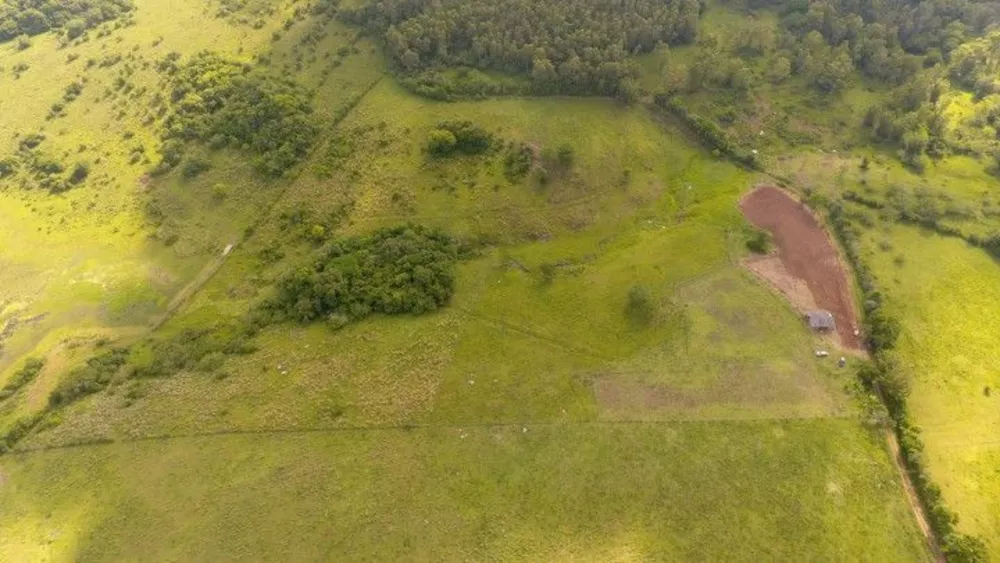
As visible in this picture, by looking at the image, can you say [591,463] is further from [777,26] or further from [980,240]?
[777,26]

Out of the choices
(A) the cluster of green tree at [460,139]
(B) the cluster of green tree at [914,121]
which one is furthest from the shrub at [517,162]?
(B) the cluster of green tree at [914,121]

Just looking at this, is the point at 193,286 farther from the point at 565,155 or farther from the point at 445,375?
the point at 565,155

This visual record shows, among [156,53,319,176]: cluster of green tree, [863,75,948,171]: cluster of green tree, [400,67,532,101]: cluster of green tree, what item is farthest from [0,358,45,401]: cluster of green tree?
[863,75,948,171]: cluster of green tree

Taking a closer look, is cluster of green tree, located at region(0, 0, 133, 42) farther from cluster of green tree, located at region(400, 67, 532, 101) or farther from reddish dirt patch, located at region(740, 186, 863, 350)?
reddish dirt patch, located at region(740, 186, 863, 350)

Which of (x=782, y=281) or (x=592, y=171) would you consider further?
(x=592, y=171)

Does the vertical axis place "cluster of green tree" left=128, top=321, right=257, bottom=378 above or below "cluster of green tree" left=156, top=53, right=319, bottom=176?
below

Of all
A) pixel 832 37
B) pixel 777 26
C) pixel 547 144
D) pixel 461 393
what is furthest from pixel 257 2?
pixel 832 37
